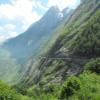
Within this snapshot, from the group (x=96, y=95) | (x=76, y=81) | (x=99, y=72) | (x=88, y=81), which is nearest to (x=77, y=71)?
(x=99, y=72)

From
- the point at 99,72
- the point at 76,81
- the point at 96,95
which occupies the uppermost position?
the point at 99,72

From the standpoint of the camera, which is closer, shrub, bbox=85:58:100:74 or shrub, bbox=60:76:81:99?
shrub, bbox=60:76:81:99

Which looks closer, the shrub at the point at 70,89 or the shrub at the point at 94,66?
the shrub at the point at 70,89

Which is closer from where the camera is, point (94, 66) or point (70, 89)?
point (70, 89)

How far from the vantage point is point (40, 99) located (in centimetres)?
9294

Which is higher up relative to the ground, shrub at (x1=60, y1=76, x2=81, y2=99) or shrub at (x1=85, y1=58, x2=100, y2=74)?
shrub at (x1=85, y1=58, x2=100, y2=74)

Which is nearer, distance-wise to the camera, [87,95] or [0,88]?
[0,88]

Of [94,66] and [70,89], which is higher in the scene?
[94,66]

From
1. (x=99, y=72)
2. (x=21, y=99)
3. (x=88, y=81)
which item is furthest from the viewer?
(x=99, y=72)

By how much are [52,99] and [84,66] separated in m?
107

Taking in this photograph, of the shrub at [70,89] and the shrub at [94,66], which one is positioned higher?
the shrub at [94,66]

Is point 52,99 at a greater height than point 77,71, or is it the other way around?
point 77,71

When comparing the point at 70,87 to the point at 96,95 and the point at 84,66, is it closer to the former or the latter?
the point at 96,95

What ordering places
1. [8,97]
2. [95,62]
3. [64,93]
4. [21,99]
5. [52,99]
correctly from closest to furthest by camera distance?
[8,97], [21,99], [52,99], [64,93], [95,62]
